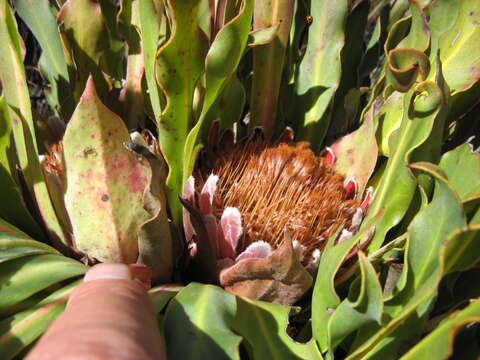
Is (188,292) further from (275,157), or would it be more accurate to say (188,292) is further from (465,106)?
(465,106)

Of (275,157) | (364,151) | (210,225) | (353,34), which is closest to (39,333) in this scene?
(210,225)

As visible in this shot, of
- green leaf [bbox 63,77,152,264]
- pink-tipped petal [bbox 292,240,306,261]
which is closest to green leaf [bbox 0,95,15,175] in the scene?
green leaf [bbox 63,77,152,264]

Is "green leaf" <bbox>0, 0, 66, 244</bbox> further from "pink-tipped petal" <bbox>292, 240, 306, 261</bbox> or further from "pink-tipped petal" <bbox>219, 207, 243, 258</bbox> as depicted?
"pink-tipped petal" <bbox>292, 240, 306, 261</bbox>

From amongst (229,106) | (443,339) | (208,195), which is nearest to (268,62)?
(229,106)

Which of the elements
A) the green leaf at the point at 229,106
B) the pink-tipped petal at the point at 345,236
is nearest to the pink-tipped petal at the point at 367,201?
the pink-tipped petal at the point at 345,236

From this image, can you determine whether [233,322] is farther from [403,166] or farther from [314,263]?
[403,166]
